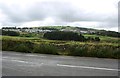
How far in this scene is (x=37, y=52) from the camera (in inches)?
762

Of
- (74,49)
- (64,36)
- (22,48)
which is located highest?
(64,36)

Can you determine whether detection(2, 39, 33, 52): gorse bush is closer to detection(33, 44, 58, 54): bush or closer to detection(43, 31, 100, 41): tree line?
detection(33, 44, 58, 54): bush

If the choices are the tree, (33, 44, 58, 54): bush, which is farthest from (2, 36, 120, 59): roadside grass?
the tree

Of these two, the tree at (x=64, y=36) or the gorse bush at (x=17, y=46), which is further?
the tree at (x=64, y=36)

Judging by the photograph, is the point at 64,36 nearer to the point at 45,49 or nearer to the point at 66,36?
the point at 66,36

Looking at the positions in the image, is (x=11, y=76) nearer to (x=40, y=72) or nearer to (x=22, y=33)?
(x=40, y=72)

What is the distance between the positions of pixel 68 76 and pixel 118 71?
7.10ft

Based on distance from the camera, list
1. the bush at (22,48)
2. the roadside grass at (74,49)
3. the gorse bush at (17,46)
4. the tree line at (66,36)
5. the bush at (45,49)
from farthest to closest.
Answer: the tree line at (66,36) → the gorse bush at (17,46) → the bush at (22,48) → the bush at (45,49) → the roadside grass at (74,49)

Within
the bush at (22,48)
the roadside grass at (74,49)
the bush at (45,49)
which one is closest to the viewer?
the roadside grass at (74,49)

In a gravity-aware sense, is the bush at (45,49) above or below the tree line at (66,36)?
below

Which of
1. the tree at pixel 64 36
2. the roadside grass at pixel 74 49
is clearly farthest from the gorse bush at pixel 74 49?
the tree at pixel 64 36

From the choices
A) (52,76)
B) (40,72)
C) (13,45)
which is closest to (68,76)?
(52,76)

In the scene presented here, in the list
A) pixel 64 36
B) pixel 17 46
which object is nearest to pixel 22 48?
pixel 17 46

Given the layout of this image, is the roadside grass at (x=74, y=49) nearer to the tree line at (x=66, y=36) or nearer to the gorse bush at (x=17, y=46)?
the gorse bush at (x=17, y=46)
